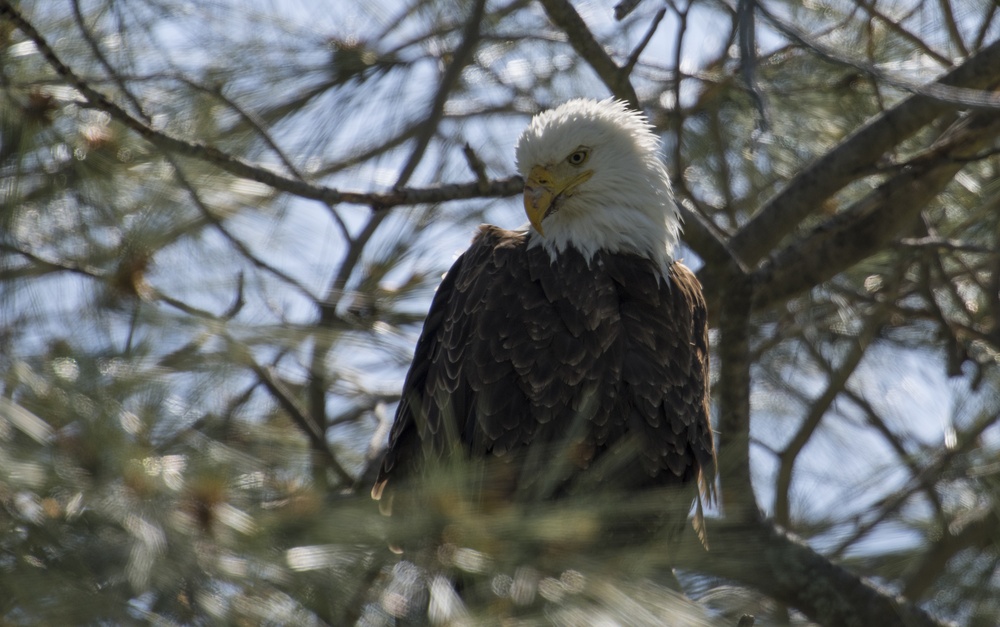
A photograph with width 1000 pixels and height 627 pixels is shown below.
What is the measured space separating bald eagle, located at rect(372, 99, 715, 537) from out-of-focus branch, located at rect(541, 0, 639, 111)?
0.38ft

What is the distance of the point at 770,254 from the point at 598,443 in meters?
1.35

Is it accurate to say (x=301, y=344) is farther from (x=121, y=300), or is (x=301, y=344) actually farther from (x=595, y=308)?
(x=595, y=308)

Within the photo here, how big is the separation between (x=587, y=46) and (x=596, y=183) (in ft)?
1.46

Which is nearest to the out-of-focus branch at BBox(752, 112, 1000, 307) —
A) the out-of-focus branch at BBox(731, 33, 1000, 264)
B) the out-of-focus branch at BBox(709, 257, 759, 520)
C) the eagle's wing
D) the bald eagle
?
the out-of-focus branch at BBox(731, 33, 1000, 264)

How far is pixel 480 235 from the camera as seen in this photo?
142 inches

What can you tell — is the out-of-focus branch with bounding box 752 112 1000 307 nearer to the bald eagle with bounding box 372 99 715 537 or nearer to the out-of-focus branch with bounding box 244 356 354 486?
the bald eagle with bounding box 372 99 715 537

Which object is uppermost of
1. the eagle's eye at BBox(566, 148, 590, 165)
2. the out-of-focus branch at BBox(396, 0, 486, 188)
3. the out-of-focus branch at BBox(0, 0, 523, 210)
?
the out-of-focus branch at BBox(396, 0, 486, 188)

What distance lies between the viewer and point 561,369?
316cm

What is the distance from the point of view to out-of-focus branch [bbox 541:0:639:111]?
3.30 metres

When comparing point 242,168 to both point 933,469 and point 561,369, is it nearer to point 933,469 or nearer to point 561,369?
point 561,369

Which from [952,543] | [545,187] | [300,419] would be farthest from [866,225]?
[300,419]

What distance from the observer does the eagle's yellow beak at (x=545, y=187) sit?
11.1 ft

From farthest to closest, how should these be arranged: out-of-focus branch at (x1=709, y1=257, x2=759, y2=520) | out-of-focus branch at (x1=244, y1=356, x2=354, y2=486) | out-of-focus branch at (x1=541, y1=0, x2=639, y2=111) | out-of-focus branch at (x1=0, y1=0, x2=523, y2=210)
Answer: out-of-focus branch at (x1=709, y1=257, x2=759, y2=520) < out-of-focus branch at (x1=244, y1=356, x2=354, y2=486) < out-of-focus branch at (x1=541, y1=0, x2=639, y2=111) < out-of-focus branch at (x1=0, y1=0, x2=523, y2=210)

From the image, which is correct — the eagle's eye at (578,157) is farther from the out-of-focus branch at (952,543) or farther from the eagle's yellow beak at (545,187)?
the out-of-focus branch at (952,543)
